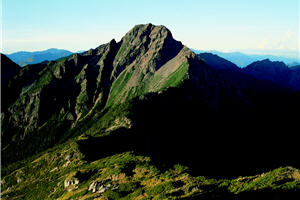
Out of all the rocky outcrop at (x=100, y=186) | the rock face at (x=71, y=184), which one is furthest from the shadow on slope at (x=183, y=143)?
the rocky outcrop at (x=100, y=186)

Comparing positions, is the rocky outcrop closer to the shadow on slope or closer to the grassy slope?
the grassy slope

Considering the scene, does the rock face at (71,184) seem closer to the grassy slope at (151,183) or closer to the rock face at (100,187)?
the grassy slope at (151,183)

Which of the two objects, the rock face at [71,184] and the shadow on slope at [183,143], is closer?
the rock face at [71,184]

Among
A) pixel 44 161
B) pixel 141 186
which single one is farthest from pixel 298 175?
pixel 44 161

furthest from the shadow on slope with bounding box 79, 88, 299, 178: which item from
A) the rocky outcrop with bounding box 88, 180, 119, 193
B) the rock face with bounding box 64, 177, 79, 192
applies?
the rocky outcrop with bounding box 88, 180, 119, 193

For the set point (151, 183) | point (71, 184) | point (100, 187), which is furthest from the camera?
point (71, 184)

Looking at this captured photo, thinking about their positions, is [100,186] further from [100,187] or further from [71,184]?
[71,184]

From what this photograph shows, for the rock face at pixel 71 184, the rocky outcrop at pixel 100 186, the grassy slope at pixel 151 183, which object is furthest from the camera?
the rock face at pixel 71 184

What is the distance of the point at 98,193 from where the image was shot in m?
60.1

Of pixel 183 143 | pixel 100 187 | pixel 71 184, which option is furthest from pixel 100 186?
pixel 183 143

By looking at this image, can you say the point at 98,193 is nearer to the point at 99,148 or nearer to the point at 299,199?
the point at 299,199

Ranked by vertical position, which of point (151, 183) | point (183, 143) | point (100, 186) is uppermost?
point (151, 183)

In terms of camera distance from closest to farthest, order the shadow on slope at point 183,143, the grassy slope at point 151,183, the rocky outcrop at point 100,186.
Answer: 1. the grassy slope at point 151,183
2. the rocky outcrop at point 100,186
3. the shadow on slope at point 183,143

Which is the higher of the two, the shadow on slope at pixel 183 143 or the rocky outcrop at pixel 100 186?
the rocky outcrop at pixel 100 186
